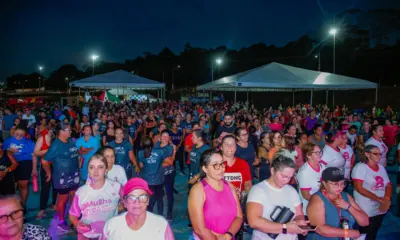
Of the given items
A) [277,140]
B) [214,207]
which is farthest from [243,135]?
[214,207]

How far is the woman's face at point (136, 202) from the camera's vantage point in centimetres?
252

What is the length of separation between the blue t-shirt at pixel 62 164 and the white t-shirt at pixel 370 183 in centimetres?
433

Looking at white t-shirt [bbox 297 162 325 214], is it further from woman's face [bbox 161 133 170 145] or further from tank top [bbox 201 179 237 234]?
woman's face [bbox 161 133 170 145]

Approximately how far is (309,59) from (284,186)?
151 feet

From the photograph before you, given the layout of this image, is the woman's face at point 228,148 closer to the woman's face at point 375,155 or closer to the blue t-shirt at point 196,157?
the blue t-shirt at point 196,157

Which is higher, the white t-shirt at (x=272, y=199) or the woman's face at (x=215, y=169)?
the woman's face at (x=215, y=169)

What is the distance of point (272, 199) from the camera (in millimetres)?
2932

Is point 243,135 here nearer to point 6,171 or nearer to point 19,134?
point 6,171

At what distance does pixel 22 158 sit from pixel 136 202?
4251mm

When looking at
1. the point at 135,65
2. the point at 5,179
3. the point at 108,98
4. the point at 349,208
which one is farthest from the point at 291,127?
the point at 135,65

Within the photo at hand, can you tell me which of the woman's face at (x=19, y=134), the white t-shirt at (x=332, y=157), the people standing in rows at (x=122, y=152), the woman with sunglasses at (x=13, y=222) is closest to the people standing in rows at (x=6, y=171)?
the woman's face at (x=19, y=134)

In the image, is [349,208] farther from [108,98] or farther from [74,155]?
[108,98]

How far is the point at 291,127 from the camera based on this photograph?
696 cm

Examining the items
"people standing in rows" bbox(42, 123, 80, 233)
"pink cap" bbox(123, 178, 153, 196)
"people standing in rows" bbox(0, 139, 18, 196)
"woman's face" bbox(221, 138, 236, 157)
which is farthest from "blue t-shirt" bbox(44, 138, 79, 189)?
"pink cap" bbox(123, 178, 153, 196)
